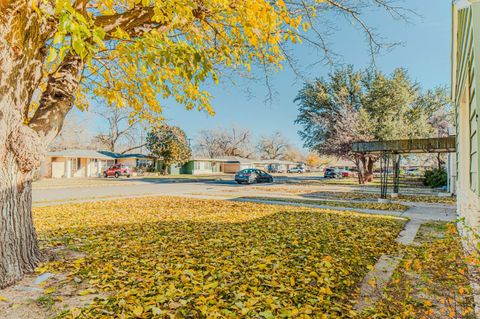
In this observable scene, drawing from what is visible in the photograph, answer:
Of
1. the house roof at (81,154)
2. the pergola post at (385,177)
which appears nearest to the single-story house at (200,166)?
the house roof at (81,154)

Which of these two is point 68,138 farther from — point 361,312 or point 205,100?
point 361,312

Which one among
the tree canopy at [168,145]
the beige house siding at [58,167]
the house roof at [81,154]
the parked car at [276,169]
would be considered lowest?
the parked car at [276,169]

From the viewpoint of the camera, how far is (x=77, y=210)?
9172 millimetres

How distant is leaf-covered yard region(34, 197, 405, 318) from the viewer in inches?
111

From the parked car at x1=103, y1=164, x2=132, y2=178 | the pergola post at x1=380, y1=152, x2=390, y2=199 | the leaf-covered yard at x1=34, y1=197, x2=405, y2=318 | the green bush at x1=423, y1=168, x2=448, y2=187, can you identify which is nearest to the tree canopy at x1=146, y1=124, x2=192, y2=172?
the parked car at x1=103, y1=164, x2=132, y2=178

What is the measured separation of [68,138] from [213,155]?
36.7 meters

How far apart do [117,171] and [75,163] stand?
18.2 feet

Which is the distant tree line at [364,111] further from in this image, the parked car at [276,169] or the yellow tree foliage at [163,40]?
the parked car at [276,169]

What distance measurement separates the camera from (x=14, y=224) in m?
3.50

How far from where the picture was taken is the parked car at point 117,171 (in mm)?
33475

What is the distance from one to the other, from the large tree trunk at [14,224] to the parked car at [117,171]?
32391 mm

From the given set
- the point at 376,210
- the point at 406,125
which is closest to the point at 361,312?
the point at 376,210

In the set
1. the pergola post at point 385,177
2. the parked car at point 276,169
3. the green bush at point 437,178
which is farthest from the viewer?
the parked car at point 276,169

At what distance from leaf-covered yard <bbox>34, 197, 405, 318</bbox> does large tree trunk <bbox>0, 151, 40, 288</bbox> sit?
15.9 inches
